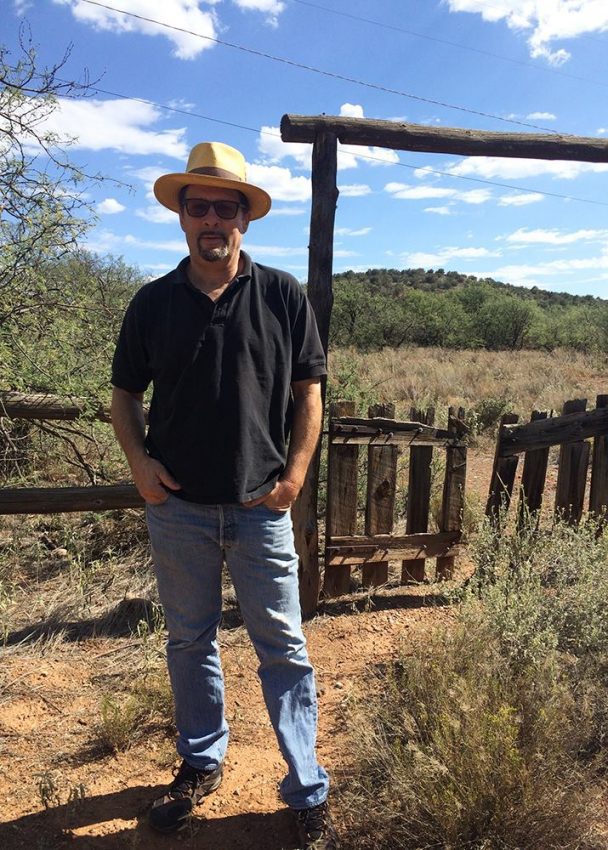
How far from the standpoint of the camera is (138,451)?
2.38 metres

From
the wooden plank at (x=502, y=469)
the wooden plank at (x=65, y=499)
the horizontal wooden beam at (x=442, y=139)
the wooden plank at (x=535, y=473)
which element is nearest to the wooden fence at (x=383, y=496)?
the wooden plank at (x=502, y=469)

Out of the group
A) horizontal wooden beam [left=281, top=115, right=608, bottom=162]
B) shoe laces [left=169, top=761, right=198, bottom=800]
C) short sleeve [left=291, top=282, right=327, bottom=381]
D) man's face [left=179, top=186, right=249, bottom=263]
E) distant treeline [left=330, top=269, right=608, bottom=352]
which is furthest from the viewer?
distant treeline [left=330, top=269, right=608, bottom=352]

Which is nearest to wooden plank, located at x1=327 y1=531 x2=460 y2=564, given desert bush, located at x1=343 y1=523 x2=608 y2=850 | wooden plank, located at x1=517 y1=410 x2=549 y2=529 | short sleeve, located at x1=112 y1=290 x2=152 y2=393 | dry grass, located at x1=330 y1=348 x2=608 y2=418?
wooden plank, located at x1=517 y1=410 x2=549 y2=529

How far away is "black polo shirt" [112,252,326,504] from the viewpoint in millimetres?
2221

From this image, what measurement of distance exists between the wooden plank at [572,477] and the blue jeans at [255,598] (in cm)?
317

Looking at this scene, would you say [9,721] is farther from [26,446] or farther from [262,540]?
[26,446]

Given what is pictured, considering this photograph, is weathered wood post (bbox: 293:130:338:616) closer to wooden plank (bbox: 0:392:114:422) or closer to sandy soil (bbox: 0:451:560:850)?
sandy soil (bbox: 0:451:560:850)

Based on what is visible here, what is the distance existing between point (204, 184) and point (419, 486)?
2.96m

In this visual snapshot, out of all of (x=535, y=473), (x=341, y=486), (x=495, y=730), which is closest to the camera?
(x=495, y=730)

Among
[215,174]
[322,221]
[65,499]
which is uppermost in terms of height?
[322,221]

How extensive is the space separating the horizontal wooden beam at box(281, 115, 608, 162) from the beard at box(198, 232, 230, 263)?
6.37ft

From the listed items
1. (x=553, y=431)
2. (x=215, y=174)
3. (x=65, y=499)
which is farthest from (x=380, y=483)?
(x=215, y=174)

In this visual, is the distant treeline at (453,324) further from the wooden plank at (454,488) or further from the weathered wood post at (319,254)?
the weathered wood post at (319,254)

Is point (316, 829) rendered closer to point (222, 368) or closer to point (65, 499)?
point (222, 368)
